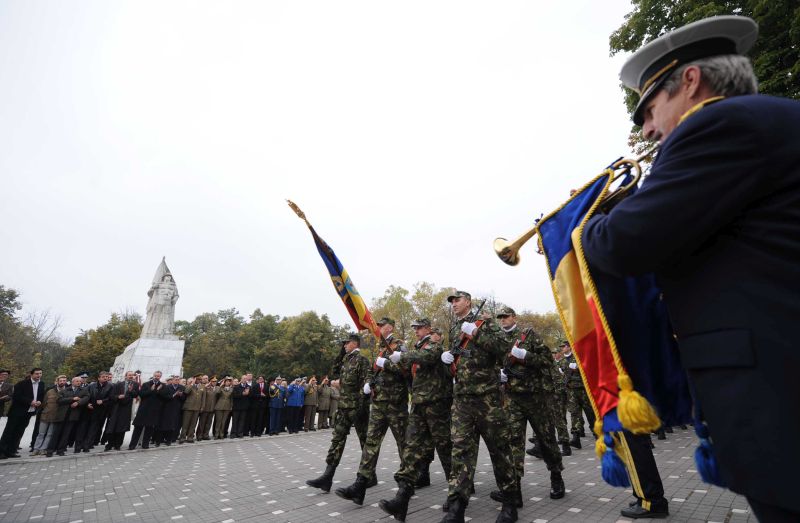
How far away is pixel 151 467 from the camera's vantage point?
891 centimetres

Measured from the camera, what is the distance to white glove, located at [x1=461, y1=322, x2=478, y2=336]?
203 inches

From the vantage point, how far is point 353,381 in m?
7.06

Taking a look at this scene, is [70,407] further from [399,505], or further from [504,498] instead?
[504,498]

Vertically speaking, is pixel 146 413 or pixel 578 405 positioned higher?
pixel 146 413

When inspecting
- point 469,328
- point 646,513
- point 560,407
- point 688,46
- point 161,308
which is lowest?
point 646,513

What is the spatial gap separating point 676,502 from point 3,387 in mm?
15253

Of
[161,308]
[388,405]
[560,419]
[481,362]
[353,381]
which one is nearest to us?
[481,362]

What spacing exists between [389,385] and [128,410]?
377 inches

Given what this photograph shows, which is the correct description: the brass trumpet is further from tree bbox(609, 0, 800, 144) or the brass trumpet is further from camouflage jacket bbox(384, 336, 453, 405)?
tree bbox(609, 0, 800, 144)

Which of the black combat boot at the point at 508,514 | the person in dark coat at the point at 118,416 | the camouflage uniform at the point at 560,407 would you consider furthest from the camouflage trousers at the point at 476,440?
the person in dark coat at the point at 118,416

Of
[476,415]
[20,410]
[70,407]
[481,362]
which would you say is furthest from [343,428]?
[20,410]

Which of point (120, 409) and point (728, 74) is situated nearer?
point (728, 74)

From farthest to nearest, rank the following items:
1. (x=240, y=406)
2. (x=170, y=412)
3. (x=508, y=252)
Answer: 1. (x=240, y=406)
2. (x=170, y=412)
3. (x=508, y=252)

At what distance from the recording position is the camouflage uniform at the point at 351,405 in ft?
21.1
